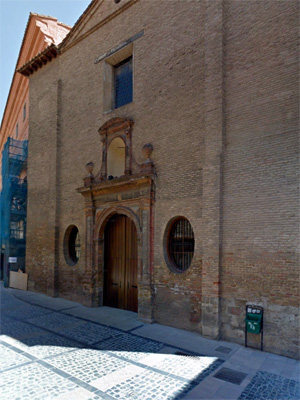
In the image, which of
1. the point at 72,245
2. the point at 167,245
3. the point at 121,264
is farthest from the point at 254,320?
the point at 72,245

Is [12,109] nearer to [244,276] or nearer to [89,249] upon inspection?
[89,249]

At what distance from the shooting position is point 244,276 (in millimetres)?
6988

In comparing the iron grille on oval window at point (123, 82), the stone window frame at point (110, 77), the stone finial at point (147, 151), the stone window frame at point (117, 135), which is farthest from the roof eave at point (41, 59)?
the stone finial at point (147, 151)

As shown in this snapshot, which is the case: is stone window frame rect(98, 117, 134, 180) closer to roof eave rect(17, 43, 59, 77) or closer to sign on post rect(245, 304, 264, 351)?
sign on post rect(245, 304, 264, 351)

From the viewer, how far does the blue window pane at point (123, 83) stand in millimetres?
11242

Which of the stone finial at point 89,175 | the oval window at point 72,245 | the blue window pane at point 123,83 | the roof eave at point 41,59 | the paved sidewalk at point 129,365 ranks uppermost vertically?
the roof eave at point 41,59

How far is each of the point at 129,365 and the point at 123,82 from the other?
9564 mm

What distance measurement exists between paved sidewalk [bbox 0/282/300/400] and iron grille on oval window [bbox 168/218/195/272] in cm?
177

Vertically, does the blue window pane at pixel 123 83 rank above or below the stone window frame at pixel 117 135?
above

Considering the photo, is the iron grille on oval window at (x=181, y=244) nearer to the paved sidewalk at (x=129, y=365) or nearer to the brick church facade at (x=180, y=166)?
the brick church facade at (x=180, y=166)

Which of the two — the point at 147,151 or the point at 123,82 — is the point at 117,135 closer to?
the point at 147,151

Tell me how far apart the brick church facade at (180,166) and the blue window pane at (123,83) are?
0.06 meters

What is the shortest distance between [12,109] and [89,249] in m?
19.2

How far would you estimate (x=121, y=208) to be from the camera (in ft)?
33.3
